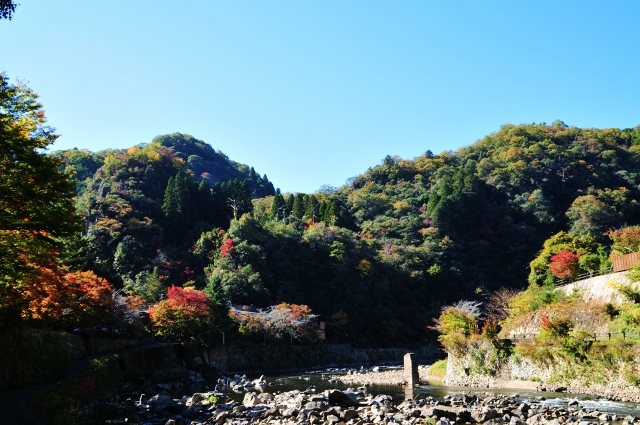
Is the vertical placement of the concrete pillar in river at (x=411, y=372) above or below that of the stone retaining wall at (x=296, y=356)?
above

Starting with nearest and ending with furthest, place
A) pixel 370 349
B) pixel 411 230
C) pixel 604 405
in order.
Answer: pixel 604 405 → pixel 370 349 → pixel 411 230

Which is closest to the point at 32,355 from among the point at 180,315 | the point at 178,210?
the point at 180,315

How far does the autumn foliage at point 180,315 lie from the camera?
4562cm

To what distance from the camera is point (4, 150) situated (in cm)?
1495

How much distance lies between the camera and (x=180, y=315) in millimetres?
45656

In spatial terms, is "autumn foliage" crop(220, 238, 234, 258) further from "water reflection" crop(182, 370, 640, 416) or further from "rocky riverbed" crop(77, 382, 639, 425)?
"rocky riverbed" crop(77, 382, 639, 425)

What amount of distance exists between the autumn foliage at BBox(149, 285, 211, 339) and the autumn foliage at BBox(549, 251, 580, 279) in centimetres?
2888

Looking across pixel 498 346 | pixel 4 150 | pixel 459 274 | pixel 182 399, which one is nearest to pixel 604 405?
pixel 498 346

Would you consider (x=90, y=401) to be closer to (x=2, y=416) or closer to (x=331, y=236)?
(x=2, y=416)

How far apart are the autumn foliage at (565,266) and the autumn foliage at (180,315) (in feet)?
94.8

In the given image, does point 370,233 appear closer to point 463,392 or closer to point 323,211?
point 323,211

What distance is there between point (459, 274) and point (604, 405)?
55589 mm

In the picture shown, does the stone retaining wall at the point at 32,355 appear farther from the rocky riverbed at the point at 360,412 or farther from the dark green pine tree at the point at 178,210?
the dark green pine tree at the point at 178,210

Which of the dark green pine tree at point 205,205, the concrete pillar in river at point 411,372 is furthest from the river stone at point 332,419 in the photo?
the dark green pine tree at point 205,205
